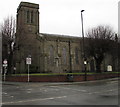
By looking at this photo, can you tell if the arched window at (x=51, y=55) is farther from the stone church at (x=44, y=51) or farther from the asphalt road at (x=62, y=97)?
the asphalt road at (x=62, y=97)

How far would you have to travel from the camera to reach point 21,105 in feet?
27.2

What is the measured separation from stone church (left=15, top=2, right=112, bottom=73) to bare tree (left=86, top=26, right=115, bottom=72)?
500 inches

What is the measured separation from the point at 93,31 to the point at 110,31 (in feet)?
12.6

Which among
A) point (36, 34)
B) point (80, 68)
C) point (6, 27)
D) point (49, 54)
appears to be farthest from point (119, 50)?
point (6, 27)

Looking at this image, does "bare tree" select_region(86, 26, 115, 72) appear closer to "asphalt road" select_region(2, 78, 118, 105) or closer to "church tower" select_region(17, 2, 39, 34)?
"church tower" select_region(17, 2, 39, 34)

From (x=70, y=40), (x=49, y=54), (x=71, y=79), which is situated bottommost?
(x=71, y=79)

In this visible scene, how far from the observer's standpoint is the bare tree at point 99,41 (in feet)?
117

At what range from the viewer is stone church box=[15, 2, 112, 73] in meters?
44.9

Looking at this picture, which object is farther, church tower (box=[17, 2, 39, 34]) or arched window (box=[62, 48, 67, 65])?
arched window (box=[62, 48, 67, 65])

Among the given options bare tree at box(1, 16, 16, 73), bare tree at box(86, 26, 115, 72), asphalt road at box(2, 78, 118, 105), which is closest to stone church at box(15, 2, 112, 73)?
bare tree at box(1, 16, 16, 73)

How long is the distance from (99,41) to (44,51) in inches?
673

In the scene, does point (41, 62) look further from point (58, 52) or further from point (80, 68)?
point (80, 68)

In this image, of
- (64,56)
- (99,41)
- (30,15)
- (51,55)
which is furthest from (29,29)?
(99,41)

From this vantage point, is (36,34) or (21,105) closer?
(21,105)
